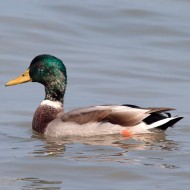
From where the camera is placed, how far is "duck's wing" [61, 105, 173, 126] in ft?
42.6

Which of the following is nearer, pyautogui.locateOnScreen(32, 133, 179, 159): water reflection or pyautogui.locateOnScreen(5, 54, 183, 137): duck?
pyautogui.locateOnScreen(32, 133, 179, 159): water reflection

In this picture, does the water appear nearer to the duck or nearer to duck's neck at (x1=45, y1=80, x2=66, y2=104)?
the duck

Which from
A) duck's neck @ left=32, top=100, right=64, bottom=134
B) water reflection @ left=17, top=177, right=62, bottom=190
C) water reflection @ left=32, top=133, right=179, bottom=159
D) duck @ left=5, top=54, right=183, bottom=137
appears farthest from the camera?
duck's neck @ left=32, top=100, right=64, bottom=134

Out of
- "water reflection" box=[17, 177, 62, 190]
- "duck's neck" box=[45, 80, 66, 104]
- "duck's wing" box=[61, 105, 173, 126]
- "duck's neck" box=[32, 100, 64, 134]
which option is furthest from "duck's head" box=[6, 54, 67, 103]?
"water reflection" box=[17, 177, 62, 190]

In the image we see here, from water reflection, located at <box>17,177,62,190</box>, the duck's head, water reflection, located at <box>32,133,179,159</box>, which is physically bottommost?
water reflection, located at <box>17,177,62,190</box>

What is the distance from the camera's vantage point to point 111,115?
1304 centimetres

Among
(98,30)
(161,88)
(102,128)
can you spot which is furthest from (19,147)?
(98,30)

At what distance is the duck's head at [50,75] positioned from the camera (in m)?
14.0

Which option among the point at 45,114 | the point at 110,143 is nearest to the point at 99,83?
the point at 45,114

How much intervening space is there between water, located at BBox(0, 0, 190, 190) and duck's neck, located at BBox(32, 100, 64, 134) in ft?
0.68

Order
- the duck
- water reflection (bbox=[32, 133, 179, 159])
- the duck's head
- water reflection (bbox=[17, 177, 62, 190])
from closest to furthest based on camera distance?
1. water reflection (bbox=[17, 177, 62, 190])
2. water reflection (bbox=[32, 133, 179, 159])
3. the duck
4. the duck's head

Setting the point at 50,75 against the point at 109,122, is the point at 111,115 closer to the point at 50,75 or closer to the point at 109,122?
the point at 109,122

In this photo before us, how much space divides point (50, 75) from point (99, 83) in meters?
2.70

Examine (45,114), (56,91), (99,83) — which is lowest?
(45,114)
